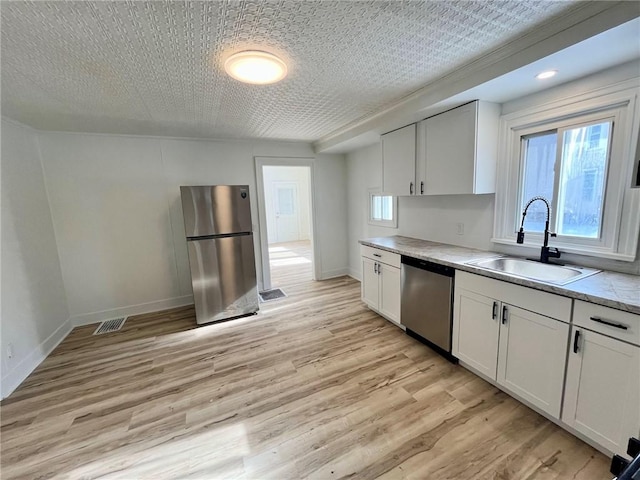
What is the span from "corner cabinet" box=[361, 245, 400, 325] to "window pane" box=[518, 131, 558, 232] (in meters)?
1.21

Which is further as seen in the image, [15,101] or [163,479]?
[15,101]

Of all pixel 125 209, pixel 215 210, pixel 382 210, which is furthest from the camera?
pixel 382 210

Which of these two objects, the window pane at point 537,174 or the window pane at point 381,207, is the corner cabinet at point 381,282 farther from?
the window pane at point 537,174

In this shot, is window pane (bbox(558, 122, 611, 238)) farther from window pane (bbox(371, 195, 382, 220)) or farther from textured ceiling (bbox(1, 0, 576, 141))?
window pane (bbox(371, 195, 382, 220))

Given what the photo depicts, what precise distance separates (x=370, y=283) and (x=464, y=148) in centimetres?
181

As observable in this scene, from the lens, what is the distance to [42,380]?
2367 mm

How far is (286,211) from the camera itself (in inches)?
361

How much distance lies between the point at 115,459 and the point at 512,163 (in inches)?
144

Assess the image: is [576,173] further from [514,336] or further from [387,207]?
[387,207]

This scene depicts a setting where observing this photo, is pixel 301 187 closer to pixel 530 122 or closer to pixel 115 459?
pixel 530 122

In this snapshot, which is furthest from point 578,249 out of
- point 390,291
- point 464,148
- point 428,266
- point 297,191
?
point 297,191

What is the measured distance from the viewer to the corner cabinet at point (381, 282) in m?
2.91

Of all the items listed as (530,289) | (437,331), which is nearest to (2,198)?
(437,331)

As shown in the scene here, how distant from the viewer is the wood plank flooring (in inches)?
59.8
